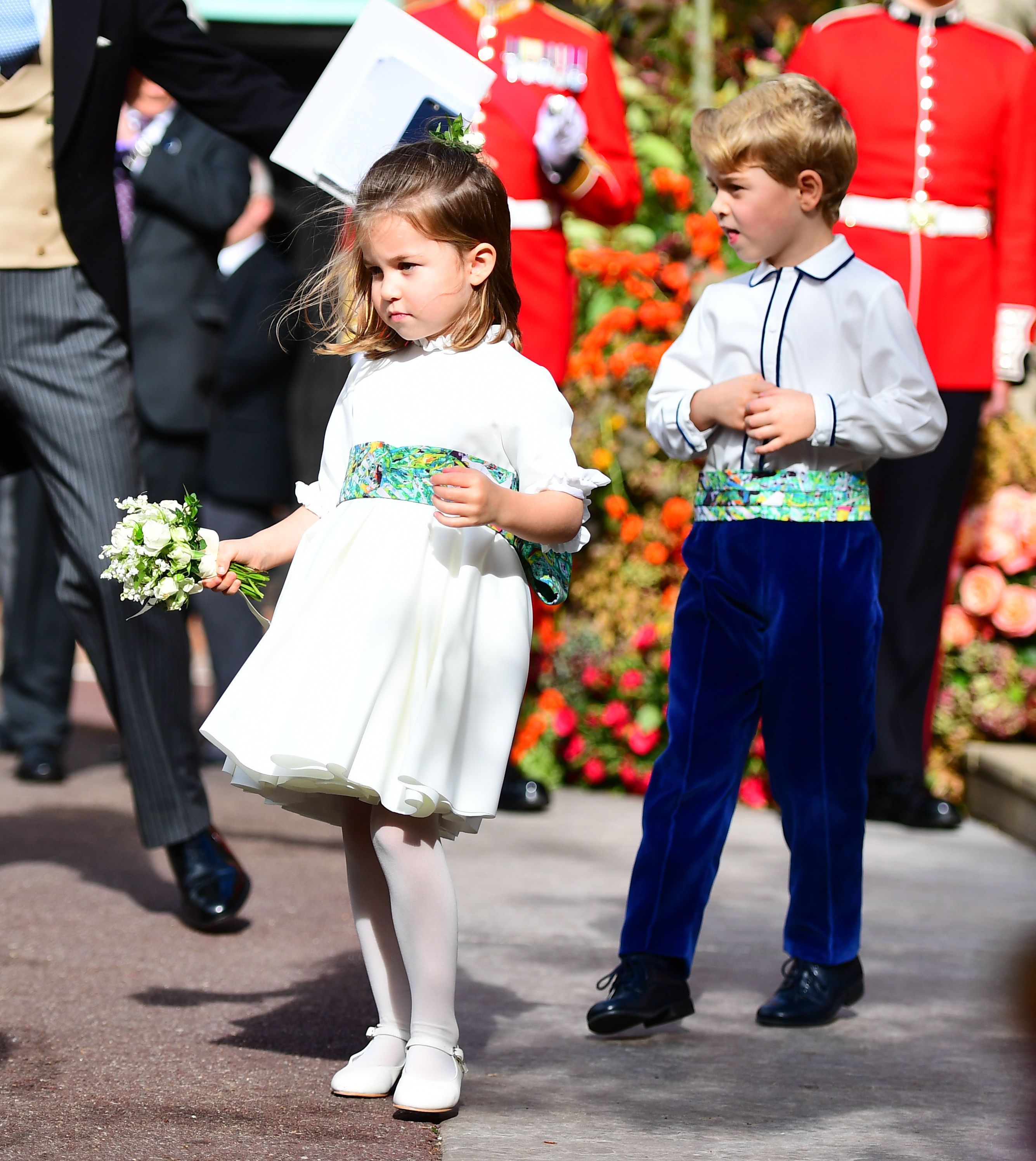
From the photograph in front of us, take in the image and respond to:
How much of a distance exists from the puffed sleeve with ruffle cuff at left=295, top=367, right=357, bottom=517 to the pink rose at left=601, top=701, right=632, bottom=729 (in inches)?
102

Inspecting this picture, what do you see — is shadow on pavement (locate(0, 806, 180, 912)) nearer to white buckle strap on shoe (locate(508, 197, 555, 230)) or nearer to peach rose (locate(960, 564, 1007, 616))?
white buckle strap on shoe (locate(508, 197, 555, 230))

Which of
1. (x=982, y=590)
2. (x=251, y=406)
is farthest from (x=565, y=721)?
(x=251, y=406)

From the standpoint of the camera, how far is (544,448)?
8.03 feet

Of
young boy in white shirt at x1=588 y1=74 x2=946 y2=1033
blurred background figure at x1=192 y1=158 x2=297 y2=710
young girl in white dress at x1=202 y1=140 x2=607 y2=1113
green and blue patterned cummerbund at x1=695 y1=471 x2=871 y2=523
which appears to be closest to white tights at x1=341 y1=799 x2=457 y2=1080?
young girl in white dress at x1=202 y1=140 x2=607 y2=1113

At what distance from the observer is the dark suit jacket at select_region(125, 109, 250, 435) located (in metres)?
4.92

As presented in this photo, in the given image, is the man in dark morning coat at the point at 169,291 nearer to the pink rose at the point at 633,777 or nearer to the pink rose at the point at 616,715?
the pink rose at the point at 616,715

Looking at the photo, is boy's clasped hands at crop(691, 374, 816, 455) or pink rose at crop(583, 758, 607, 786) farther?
pink rose at crop(583, 758, 607, 786)

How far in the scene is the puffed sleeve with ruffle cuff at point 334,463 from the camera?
102 inches

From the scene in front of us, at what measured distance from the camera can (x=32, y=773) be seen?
5.03m

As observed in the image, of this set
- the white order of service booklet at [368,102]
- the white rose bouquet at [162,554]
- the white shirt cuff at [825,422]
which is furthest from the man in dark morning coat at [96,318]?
the white shirt cuff at [825,422]

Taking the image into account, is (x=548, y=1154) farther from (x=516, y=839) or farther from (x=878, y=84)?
(x=878, y=84)

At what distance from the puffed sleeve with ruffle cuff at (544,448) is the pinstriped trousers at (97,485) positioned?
3.81 feet

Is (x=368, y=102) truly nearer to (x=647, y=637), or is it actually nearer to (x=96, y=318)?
(x=96, y=318)

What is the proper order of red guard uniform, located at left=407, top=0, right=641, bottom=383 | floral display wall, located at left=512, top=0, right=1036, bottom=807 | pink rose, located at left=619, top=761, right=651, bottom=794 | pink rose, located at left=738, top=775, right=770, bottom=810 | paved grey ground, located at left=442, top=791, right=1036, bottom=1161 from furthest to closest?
1. pink rose, located at left=619, top=761, right=651, bottom=794
2. pink rose, located at left=738, top=775, right=770, bottom=810
3. floral display wall, located at left=512, top=0, right=1036, bottom=807
4. red guard uniform, located at left=407, top=0, right=641, bottom=383
5. paved grey ground, located at left=442, top=791, right=1036, bottom=1161
